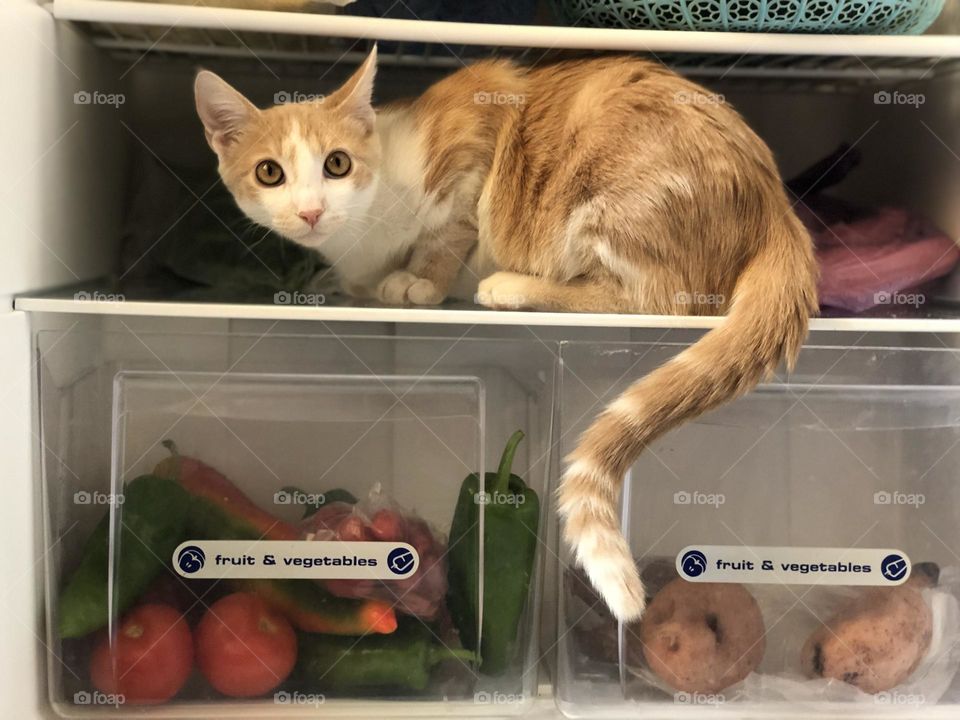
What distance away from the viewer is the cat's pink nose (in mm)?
974

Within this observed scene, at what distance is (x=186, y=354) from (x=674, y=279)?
656mm

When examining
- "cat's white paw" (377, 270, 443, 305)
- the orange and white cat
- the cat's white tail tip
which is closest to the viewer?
the cat's white tail tip

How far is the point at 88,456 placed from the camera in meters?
1.01

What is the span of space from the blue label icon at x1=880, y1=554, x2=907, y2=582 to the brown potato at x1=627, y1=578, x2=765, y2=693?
0.53 ft

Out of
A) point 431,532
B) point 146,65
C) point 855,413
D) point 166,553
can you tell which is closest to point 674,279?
point 855,413

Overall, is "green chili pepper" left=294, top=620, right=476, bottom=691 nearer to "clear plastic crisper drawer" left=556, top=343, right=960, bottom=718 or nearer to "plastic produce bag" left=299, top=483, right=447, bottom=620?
"plastic produce bag" left=299, top=483, right=447, bottom=620

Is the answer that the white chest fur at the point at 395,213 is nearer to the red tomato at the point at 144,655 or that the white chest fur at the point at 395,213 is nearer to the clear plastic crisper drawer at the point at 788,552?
the clear plastic crisper drawer at the point at 788,552

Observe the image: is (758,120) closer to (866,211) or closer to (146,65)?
(866,211)

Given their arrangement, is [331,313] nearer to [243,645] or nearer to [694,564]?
[243,645]

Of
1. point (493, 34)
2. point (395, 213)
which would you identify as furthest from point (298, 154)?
point (493, 34)

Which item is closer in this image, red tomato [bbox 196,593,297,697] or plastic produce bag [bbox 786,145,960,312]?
red tomato [bbox 196,593,297,697]

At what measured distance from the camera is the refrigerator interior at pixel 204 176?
0.92 metres

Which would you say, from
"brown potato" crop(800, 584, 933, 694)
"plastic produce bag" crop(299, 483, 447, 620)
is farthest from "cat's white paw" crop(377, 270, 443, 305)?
"brown potato" crop(800, 584, 933, 694)

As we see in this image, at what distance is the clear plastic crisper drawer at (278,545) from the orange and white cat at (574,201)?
17 cm
